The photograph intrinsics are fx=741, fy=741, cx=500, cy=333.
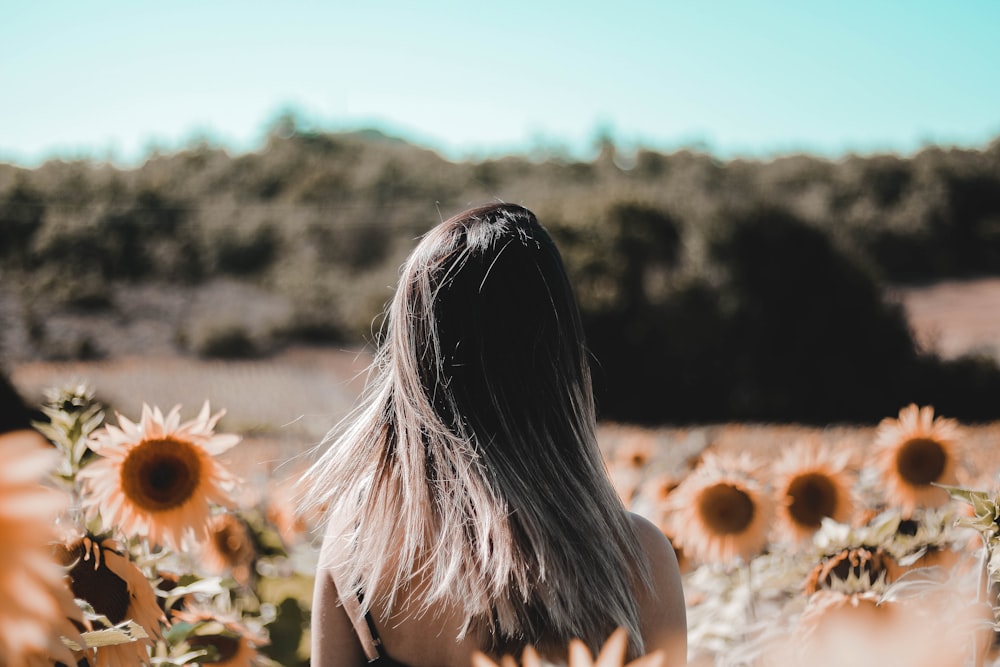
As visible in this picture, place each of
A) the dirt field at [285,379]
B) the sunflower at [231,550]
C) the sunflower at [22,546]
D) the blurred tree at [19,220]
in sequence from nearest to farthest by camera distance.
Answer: the sunflower at [22,546], the sunflower at [231,550], the dirt field at [285,379], the blurred tree at [19,220]

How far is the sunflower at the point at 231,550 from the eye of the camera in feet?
7.54

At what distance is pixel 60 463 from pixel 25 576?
1163mm

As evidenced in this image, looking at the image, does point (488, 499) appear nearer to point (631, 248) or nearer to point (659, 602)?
point (659, 602)

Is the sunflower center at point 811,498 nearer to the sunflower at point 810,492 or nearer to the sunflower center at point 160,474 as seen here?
the sunflower at point 810,492

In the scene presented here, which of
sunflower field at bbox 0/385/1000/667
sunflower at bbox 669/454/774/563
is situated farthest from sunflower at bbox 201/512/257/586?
sunflower at bbox 669/454/774/563

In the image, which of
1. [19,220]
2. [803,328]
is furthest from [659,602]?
[19,220]

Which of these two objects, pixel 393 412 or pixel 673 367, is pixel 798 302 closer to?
pixel 673 367

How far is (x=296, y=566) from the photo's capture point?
2760 mm

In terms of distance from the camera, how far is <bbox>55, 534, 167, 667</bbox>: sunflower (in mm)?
1234

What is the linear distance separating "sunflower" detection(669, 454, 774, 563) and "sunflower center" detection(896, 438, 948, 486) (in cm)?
52

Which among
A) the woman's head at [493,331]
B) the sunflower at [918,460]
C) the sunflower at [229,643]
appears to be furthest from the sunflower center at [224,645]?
the sunflower at [918,460]

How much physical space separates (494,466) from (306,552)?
1.84 meters

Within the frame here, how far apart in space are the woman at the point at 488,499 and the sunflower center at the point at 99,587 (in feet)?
1.17

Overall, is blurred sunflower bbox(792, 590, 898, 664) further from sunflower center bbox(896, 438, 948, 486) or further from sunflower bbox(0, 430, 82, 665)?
sunflower center bbox(896, 438, 948, 486)
